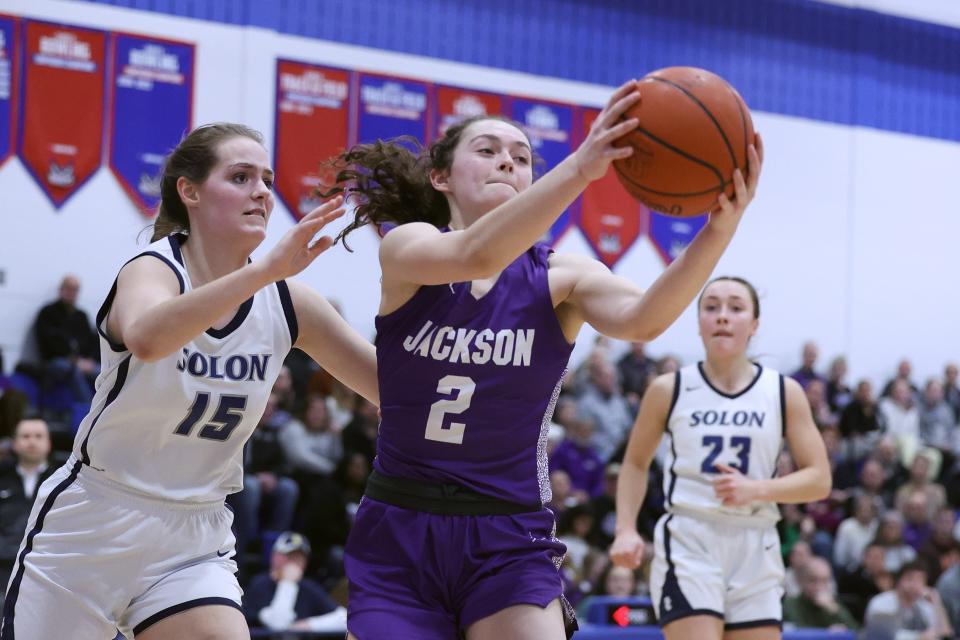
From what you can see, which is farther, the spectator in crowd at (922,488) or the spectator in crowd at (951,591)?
the spectator in crowd at (922,488)

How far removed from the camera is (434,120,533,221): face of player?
3.49 metres

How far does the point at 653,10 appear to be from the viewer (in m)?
15.7

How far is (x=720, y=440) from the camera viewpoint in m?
5.51

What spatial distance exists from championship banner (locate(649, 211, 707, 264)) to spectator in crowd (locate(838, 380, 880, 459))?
2.67 m

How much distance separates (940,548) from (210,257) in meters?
10.9

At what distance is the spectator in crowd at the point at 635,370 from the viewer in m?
13.7

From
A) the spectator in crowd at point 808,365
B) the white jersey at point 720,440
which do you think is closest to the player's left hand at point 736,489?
the white jersey at point 720,440

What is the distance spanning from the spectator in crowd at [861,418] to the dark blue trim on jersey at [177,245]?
480 inches

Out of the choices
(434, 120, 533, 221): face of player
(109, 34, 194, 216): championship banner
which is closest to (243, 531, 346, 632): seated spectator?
(109, 34, 194, 216): championship banner

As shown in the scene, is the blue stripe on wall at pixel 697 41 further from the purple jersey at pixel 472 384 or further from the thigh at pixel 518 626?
the thigh at pixel 518 626

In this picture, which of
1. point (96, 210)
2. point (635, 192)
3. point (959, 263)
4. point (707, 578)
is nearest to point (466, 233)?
point (635, 192)

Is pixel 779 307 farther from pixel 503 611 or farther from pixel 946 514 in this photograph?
pixel 503 611

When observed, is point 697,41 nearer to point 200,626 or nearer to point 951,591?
point 951,591

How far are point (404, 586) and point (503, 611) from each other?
27cm
